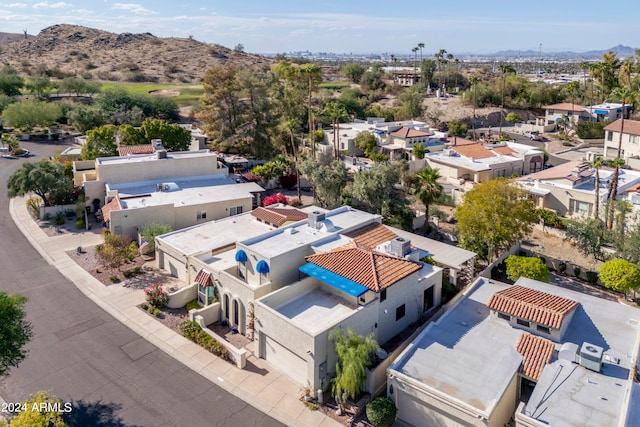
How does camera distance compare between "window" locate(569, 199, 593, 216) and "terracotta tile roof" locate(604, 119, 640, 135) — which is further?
"terracotta tile roof" locate(604, 119, 640, 135)

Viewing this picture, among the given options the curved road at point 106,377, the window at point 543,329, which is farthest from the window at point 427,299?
the curved road at point 106,377

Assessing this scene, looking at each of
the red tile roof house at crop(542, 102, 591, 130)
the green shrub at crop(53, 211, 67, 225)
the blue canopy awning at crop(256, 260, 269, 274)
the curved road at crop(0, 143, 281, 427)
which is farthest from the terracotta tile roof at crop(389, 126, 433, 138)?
the curved road at crop(0, 143, 281, 427)

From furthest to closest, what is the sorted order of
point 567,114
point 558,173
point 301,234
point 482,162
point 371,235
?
1. point 567,114
2. point 482,162
3. point 558,173
4. point 371,235
5. point 301,234

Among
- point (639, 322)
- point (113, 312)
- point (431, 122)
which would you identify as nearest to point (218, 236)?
point (113, 312)

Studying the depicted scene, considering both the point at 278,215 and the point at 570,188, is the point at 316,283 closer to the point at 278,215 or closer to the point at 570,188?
the point at 278,215

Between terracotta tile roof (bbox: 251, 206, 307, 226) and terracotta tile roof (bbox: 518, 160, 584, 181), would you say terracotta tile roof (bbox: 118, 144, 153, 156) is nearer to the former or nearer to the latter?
terracotta tile roof (bbox: 251, 206, 307, 226)

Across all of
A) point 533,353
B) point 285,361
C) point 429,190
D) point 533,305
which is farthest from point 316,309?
point 429,190
